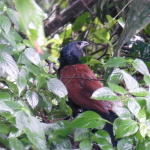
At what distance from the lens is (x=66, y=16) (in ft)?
10.0

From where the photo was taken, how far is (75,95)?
2.26 meters

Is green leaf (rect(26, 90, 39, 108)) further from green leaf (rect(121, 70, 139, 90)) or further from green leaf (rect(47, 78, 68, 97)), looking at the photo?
green leaf (rect(121, 70, 139, 90))

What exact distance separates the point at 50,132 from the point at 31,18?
1.09 m

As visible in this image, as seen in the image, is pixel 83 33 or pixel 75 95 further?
pixel 83 33

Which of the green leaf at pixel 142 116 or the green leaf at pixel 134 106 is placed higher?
the green leaf at pixel 134 106

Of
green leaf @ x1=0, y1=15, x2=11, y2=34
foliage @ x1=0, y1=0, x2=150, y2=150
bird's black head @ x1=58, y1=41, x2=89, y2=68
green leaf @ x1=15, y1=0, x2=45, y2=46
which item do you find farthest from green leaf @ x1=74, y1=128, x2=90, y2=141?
bird's black head @ x1=58, y1=41, x2=89, y2=68

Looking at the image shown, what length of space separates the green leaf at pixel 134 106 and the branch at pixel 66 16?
2.06 meters

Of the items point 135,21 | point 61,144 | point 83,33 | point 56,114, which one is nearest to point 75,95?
point 56,114

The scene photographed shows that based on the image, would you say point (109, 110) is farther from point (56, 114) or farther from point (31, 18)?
point (31, 18)

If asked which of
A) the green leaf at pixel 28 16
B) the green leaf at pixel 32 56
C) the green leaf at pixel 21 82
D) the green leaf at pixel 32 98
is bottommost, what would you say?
the green leaf at pixel 32 98

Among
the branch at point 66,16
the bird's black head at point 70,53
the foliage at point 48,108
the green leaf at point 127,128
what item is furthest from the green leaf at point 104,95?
the branch at point 66,16

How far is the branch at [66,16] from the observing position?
3.02 meters

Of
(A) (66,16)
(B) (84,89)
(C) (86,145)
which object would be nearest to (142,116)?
(C) (86,145)

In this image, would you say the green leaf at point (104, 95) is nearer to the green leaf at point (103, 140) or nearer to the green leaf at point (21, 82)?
the green leaf at point (103, 140)
